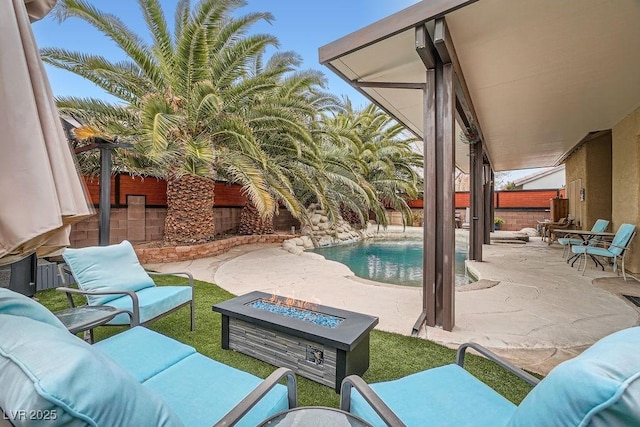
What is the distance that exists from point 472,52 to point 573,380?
12.8ft

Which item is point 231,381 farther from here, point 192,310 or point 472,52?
point 472,52

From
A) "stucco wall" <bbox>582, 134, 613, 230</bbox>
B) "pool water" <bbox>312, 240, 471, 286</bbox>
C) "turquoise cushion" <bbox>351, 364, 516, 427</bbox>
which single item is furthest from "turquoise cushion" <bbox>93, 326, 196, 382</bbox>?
"stucco wall" <bbox>582, 134, 613, 230</bbox>

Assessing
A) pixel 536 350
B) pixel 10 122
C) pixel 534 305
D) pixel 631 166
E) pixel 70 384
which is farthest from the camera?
pixel 631 166

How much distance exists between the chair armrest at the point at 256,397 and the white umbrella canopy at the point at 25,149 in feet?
3.38

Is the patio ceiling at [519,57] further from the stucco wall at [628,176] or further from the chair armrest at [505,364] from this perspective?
the chair armrest at [505,364]

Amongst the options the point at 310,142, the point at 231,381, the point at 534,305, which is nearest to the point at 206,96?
the point at 310,142

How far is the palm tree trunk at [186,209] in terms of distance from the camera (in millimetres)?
8047

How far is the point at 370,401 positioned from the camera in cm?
129

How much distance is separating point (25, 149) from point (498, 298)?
→ 17.5 ft

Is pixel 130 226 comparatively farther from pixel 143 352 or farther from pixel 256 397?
pixel 256 397

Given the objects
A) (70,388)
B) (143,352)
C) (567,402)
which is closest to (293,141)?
(143,352)

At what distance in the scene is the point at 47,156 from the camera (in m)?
1.29

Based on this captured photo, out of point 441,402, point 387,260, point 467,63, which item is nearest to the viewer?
point 441,402

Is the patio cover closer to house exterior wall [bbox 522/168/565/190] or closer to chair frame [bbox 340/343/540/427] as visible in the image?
chair frame [bbox 340/343/540/427]
